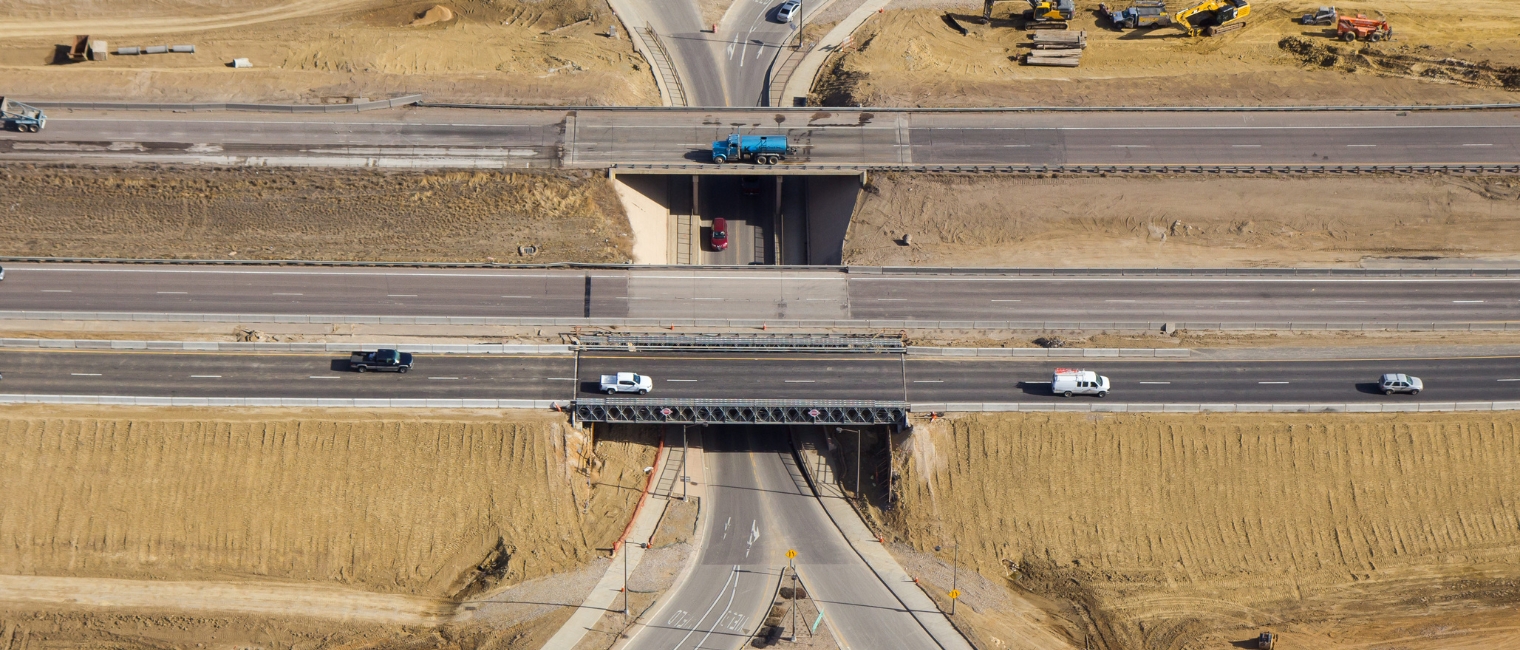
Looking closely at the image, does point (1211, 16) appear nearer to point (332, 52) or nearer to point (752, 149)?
point (752, 149)

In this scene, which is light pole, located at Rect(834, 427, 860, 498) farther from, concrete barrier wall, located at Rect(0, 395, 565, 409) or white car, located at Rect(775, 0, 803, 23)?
white car, located at Rect(775, 0, 803, 23)

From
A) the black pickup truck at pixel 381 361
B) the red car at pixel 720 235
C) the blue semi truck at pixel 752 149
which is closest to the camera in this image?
the black pickup truck at pixel 381 361

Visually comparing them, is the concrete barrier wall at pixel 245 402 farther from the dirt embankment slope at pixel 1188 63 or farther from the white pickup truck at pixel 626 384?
the dirt embankment slope at pixel 1188 63

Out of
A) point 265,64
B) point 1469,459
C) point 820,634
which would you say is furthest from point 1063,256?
point 265,64

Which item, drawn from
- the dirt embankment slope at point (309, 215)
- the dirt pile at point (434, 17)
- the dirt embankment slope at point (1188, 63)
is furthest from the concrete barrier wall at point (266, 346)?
the dirt pile at point (434, 17)

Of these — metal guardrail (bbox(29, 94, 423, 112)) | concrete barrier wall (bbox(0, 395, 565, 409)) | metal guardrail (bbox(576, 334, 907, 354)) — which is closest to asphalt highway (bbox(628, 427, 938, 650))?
metal guardrail (bbox(576, 334, 907, 354))

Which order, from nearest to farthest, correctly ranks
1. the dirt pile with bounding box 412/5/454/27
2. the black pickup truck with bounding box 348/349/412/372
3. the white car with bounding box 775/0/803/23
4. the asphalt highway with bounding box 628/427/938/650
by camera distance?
the asphalt highway with bounding box 628/427/938/650
the black pickup truck with bounding box 348/349/412/372
the white car with bounding box 775/0/803/23
the dirt pile with bounding box 412/5/454/27

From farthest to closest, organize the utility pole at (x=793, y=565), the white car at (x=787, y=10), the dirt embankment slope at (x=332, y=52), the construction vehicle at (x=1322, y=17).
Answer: the white car at (x=787, y=10) → the construction vehicle at (x=1322, y=17) → the dirt embankment slope at (x=332, y=52) → the utility pole at (x=793, y=565)

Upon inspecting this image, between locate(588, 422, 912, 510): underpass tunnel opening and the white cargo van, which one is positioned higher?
the white cargo van
